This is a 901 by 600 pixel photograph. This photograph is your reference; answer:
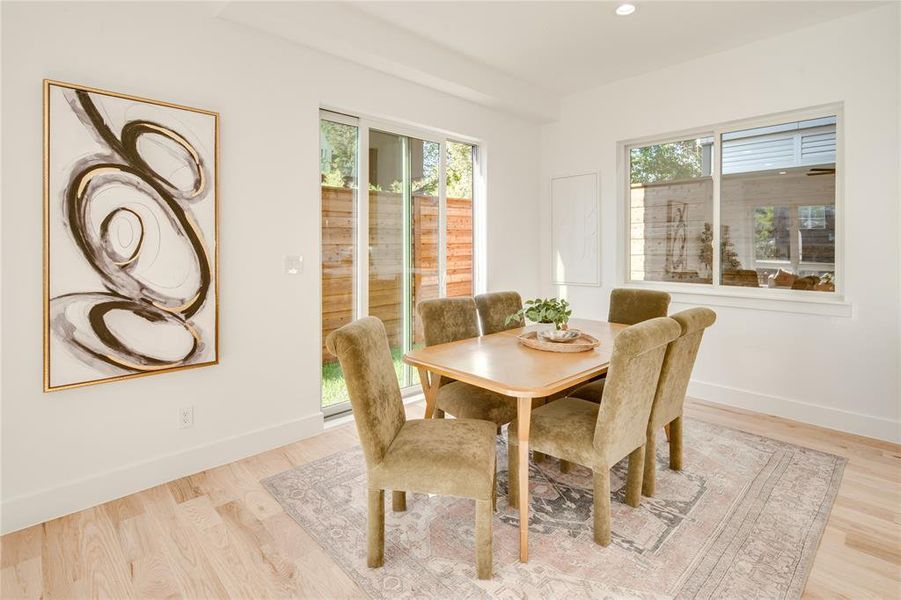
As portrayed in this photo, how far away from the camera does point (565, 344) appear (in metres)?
2.48

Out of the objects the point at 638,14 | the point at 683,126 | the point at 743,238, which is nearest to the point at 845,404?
the point at 743,238

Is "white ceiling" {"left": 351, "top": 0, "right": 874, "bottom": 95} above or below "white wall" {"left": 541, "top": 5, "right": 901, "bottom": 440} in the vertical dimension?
above

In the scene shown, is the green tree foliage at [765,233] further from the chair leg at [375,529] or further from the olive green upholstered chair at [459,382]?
the chair leg at [375,529]

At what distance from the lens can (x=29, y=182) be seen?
7.04ft

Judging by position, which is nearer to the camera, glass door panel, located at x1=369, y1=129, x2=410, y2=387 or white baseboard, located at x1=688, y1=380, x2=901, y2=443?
white baseboard, located at x1=688, y1=380, x2=901, y2=443

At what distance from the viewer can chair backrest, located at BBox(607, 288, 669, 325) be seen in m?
3.29

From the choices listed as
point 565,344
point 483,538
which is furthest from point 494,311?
point 483,538

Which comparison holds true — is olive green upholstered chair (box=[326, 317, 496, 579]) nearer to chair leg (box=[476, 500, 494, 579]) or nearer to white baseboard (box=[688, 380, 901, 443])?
chair leg (box=[476, 500, 494, 579])

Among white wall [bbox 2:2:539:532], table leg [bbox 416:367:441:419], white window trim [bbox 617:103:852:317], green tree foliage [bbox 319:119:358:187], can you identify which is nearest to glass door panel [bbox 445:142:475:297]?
white wall [bbox 2:2:539:532]

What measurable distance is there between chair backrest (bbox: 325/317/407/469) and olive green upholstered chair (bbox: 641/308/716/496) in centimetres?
126

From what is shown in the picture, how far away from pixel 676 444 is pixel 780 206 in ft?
7.27

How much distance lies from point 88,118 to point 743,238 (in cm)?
441

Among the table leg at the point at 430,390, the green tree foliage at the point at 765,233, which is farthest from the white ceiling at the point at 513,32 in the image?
the table leg at the point at 430,390

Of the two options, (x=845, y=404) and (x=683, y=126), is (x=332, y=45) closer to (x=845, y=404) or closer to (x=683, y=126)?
(x=683, y=126)
